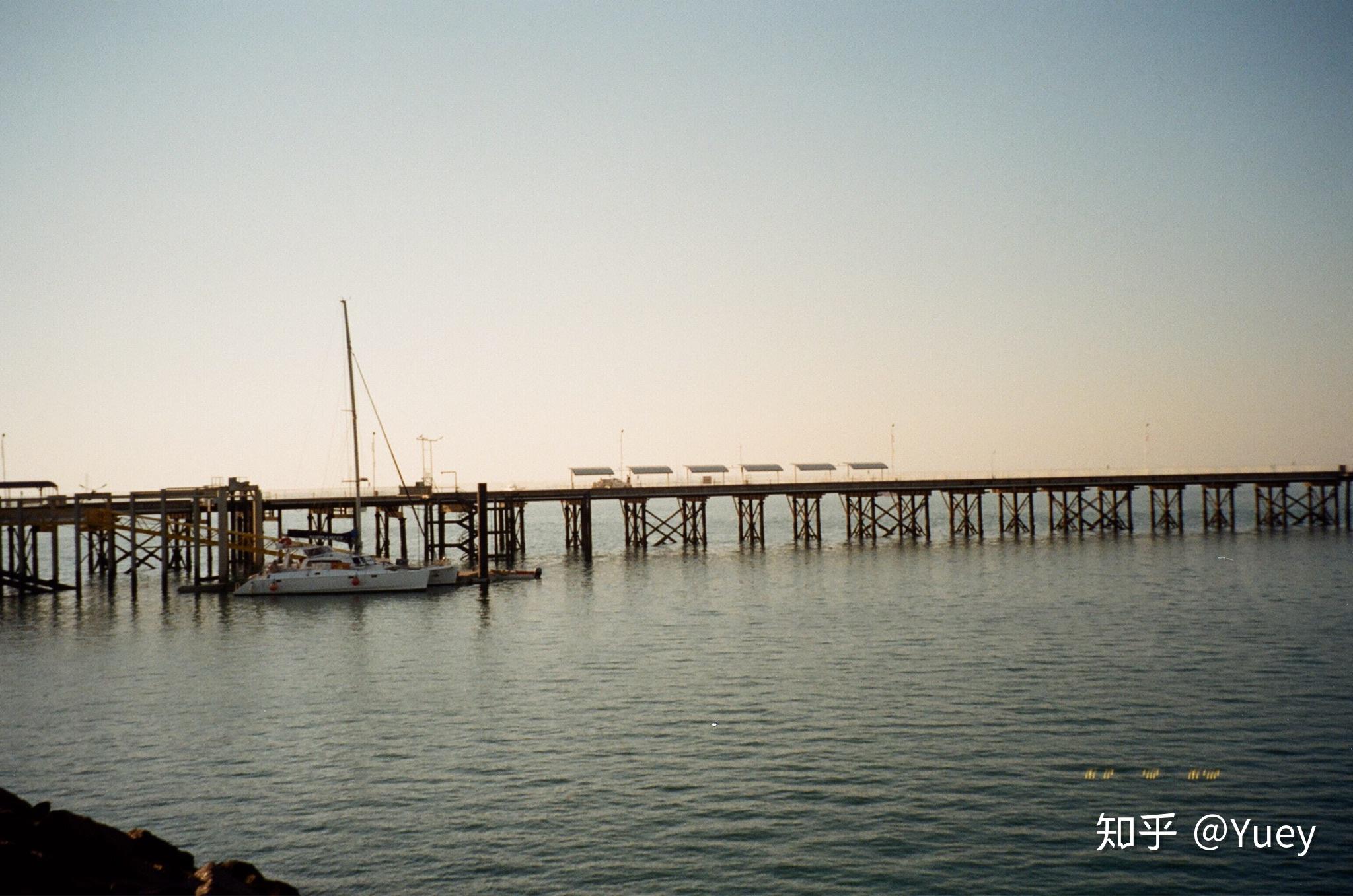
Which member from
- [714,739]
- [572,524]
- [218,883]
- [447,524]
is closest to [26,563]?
[447,524]

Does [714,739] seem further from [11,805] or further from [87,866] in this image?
[11,805]

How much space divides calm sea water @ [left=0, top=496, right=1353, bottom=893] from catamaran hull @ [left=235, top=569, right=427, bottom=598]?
369 inches

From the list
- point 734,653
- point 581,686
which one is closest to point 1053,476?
point 734,653

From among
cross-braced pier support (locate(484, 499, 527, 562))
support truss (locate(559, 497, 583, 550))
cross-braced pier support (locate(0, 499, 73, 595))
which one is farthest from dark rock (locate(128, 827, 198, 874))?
support truss (locate(559, 497, 583, 550))

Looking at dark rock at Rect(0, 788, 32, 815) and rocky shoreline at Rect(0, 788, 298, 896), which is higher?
dark rock at Rect(0, 788, 32, 815)

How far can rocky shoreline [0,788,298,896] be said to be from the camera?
14656 mm

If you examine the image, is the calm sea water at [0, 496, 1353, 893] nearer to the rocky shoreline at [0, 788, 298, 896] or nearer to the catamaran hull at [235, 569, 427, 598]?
the rocky shoreline at [0, 788, 298, 896]

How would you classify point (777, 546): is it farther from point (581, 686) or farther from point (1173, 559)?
point (581, 686)

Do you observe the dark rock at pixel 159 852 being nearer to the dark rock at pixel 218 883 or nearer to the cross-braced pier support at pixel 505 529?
the dark rock at pixel 218 883

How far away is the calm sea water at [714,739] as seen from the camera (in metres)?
19.2

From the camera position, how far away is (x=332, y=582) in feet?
206

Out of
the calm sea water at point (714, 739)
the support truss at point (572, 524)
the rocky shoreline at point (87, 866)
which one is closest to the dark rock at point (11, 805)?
the rocky shoreline at point (87, 866)

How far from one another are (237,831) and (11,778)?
763 cm

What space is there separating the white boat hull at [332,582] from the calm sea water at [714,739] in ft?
30.8
